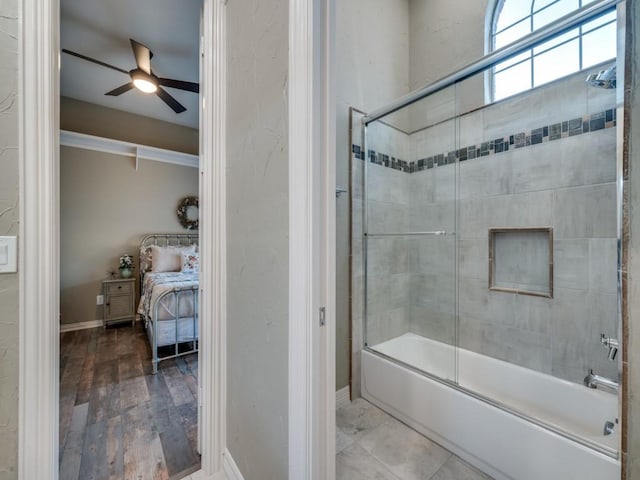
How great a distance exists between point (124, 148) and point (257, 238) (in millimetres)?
4150

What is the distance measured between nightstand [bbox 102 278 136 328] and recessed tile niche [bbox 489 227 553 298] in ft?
14.5

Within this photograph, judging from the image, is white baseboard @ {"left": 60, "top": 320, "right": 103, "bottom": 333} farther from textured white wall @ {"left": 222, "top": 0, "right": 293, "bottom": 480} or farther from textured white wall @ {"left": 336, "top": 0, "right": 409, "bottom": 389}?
textured white wall @ {"left": 336, "top": 0, "right": 409, "bottom": 389}

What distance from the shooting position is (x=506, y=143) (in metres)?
2.04

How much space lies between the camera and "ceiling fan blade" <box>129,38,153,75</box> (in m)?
2.36

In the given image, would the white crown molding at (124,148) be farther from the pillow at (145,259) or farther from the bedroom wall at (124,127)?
the pillow at (145,259)

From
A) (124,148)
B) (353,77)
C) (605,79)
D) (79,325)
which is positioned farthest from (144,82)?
(605,79)

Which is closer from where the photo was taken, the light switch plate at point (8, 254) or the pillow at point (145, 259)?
the light switch plate at point (8, 254)

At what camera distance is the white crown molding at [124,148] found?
11.8ft

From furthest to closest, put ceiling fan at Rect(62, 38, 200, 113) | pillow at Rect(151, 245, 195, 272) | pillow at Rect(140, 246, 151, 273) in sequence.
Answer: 1. pillow at Rect(140, 246, 151, 273)
2. pillow at Rect(151, 245, 195, 272)
3. ceiling fan at Rect(62, 38, 200, 113)

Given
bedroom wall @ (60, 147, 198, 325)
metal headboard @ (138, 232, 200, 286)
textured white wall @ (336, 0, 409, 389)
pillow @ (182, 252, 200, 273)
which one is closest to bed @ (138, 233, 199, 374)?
pillow @ (182, 252, 200, 273)

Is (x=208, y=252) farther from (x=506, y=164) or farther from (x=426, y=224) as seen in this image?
(x=506, y=164)

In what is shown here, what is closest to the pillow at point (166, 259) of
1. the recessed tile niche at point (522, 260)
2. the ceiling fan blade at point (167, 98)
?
the ceiling fan blade at point (167, 98)

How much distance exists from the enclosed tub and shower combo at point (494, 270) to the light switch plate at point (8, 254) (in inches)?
→ 70.4

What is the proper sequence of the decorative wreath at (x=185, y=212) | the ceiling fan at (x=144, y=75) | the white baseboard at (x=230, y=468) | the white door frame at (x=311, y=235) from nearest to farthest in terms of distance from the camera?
the white door frame at (x=311, y=235) < the white baseboard at (x=230, y=468) < the ceiling fan at (x=144, y=75) < the decorative wreath at (x=185, y=212)
